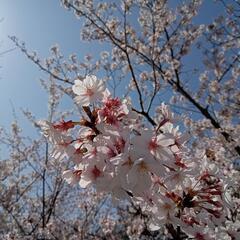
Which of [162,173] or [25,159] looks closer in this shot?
[162,173]

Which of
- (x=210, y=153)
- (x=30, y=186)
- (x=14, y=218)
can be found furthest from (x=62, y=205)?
(x=210, y=153)

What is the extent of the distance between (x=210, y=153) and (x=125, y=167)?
9.14ft

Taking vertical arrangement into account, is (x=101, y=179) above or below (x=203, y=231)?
above

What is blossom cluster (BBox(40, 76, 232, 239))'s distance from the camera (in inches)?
73.4

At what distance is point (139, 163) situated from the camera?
70.6 inches

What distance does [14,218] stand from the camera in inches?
363

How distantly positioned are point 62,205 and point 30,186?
2.13m

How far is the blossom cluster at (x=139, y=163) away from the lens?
1864mm

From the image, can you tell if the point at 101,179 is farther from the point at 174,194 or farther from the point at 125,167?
the point at 174,194

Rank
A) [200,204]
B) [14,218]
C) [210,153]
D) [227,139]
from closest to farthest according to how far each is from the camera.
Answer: [200,204] → [210,153] → [227,139] → [14,218]

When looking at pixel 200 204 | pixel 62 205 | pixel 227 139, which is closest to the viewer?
pixel 200 204

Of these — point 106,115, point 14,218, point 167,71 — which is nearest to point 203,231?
point 106,115

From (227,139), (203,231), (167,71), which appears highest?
(167,71)

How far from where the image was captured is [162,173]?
1879mm
